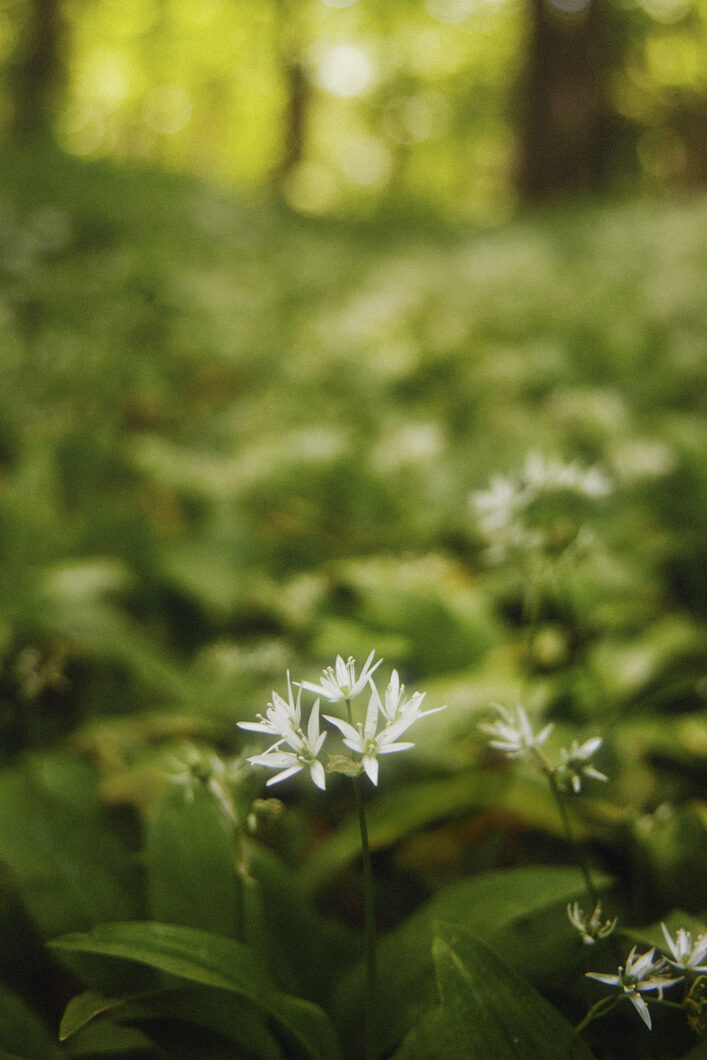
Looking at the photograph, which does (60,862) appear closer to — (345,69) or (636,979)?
(636,979)

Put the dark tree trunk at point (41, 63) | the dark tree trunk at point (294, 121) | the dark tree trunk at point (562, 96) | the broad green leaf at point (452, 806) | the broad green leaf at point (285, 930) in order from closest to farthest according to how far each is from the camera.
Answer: the broad green leaf at point (285, 930) → the broad green leaf at point (452, 806) → the dark tree trunk at point (562, 96) → the dark tree trunk at point (41, 63) → the dark tree trunk at point (294, 121)

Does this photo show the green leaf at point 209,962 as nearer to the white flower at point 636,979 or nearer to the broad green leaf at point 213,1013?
the broad green leaf at point 213,1013

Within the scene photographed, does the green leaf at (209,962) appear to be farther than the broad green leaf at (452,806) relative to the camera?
No

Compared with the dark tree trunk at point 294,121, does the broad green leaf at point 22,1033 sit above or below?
below

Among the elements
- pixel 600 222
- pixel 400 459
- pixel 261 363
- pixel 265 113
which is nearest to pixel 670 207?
pixel 600 222

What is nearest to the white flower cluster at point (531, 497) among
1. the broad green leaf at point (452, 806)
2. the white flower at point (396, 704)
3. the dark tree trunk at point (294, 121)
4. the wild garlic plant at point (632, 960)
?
the broad green leaf at point (452, 806)

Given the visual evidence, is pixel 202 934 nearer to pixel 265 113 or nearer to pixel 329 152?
pixel 265 113
